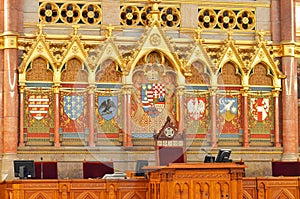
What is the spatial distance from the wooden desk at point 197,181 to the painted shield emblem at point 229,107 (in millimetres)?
5633

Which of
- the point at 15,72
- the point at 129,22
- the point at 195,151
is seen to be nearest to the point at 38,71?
the point at 15,72

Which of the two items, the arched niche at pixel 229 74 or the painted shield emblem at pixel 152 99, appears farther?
the arched niche at pixel 229 74

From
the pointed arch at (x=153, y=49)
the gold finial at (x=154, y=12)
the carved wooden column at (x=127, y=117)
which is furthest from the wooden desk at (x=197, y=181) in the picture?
the gold finial at (x=154, y=12)

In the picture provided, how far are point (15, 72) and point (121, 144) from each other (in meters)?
3.45

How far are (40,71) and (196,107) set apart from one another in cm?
445

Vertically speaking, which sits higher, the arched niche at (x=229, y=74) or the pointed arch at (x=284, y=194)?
the arched niche at (x=229, y=74)

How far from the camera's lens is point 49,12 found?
22.7 m

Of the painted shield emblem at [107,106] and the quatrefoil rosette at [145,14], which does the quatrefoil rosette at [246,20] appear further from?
the painted shield emblem at [107,106]

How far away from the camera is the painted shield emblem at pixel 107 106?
22.7m

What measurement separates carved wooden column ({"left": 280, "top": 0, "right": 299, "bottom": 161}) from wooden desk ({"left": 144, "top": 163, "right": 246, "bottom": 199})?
19.3 ft

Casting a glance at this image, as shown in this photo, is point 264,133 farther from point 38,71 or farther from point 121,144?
point 38,71

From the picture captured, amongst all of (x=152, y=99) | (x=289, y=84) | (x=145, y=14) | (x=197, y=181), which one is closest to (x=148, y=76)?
(x=152, y=99)

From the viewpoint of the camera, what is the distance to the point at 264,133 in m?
23.8

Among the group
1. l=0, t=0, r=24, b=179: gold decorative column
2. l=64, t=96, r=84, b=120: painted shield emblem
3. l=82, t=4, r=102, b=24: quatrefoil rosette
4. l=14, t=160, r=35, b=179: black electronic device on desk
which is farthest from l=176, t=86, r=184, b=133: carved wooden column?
l=14, t=160, r=35, b=179: black electronic device on desk
